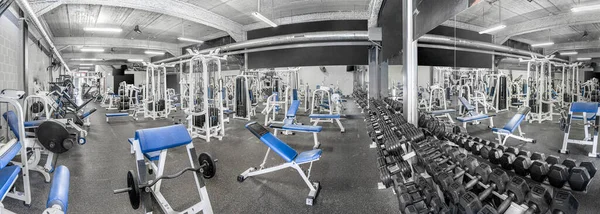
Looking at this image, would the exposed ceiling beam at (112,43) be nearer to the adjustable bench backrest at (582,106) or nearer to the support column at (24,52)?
the support column at (24,52)

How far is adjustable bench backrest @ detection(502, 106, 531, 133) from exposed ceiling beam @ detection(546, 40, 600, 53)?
1323mm

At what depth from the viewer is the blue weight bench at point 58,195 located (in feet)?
2.74

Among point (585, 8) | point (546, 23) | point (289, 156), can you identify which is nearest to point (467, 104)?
point (546, 23)

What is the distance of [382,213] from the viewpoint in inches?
67.3

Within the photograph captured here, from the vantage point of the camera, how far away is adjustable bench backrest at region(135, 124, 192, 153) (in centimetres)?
145

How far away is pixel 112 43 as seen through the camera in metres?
9.80

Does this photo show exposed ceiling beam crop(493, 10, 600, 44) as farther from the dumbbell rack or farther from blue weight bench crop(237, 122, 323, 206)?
blue weight bench crop(237, 122, 323, 206)

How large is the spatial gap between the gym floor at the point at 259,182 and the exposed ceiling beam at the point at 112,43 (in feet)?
25.9

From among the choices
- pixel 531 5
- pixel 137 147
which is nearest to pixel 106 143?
pixel 137 147

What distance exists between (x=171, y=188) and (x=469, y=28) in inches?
98.4

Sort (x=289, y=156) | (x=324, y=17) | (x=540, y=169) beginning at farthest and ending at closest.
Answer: (x=324, y=17)
(x=289, y=156)
(x=540, y=169)

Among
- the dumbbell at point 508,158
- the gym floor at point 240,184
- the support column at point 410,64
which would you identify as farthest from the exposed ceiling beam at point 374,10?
the dumbbell at point 508,158

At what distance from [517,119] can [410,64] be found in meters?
1.22

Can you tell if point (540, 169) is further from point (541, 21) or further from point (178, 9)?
point (178, 9)
